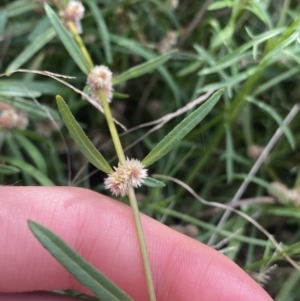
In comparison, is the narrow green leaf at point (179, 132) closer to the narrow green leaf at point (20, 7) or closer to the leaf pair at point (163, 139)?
the leaf pair at point (163, 139)

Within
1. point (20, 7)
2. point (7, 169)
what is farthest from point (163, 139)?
point (20, 7)

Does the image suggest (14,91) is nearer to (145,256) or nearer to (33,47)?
(33,47)

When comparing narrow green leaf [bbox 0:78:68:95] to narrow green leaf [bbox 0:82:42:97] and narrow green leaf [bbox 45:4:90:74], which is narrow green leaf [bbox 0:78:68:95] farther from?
narrow green leaf [bbox 45:4:90:74]

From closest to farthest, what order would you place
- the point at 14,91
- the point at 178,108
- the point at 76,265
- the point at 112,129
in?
the point at 76,265 < the point at 112,129 < the point at 14,91 < the point at 178,108

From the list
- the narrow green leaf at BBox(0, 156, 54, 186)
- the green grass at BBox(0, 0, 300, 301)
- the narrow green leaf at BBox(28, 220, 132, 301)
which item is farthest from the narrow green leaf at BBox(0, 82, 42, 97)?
the narrow green leaf at BBox(28, 220, 132, 301)

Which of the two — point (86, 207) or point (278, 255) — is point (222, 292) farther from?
point (86, 207)

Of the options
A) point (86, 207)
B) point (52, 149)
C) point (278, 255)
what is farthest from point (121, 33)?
point (278, 255)

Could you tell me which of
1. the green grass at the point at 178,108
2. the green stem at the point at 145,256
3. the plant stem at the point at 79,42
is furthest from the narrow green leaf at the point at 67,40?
the green stem at the point at 145,256
